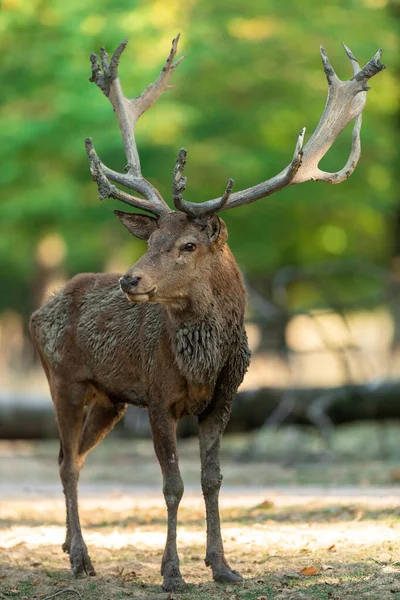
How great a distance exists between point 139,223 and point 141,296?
79cm

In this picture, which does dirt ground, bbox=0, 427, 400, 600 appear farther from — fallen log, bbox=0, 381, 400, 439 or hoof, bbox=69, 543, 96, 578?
fallen log, bbox=0, 381, 400, 439

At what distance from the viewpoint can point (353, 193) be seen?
2369 centimetres

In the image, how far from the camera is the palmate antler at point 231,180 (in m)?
7.28

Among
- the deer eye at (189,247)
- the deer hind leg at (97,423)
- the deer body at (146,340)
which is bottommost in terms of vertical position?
the deer hind leg at (97,423)

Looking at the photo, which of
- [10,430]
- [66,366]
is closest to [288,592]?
[66,366]

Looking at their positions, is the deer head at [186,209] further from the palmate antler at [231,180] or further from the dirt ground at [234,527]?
the dirt ground at [234,527]

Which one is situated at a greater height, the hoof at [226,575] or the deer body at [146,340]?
the deer body at [146,340]

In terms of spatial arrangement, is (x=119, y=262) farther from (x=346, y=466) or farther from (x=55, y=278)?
(x=346, y=466)

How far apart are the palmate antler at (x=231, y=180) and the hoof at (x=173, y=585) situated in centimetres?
235

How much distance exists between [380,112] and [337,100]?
1761 cm

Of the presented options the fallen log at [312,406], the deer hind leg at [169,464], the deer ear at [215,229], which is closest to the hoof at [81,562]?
the deer hind leg at [169,464]

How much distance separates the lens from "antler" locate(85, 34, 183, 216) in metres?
7.46

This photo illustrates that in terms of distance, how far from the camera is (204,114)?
22750 millimetres

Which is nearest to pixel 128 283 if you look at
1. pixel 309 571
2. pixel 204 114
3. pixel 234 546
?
pixel 309 571
